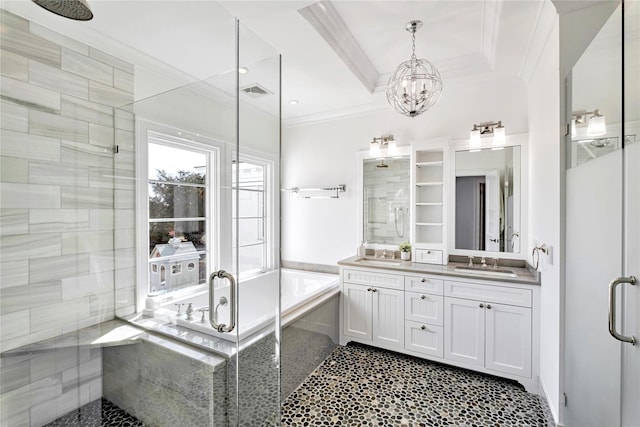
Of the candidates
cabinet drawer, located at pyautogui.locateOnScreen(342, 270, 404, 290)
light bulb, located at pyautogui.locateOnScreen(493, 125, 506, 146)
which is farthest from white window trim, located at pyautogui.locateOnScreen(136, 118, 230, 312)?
light bulb, located at pyautogui.locateOnScreen(493, 125, 506, 146)

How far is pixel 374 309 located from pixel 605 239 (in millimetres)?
1875

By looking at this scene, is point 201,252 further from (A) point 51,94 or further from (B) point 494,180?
(B) point 494,180

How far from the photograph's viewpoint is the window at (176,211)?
1.50 metres

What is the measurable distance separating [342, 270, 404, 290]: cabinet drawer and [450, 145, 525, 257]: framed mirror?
755mm

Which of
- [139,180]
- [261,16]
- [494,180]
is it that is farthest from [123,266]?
[494,180]

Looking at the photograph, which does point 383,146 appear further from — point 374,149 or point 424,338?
point 424,338

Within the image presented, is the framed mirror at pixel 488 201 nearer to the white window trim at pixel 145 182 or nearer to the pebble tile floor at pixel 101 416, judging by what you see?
the white window trim at pixel 145 182

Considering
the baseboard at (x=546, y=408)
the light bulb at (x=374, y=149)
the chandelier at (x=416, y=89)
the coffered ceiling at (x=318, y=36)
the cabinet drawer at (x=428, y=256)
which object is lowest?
the baseboard at (x=546, y=408)

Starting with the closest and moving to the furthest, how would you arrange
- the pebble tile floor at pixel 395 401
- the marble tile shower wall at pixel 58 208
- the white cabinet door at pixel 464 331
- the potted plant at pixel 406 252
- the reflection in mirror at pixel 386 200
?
the marble tile shower wall at pixel 58 208 < the pebble tile floor at pixel 395 401 < the white cabinet door at pixel 464 331 < the potted plant at pixel 406 252 < the reflection in mirror at pixel 386 200

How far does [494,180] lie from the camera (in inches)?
109

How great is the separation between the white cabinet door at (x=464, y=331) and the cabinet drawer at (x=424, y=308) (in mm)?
49

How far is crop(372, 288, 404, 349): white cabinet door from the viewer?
266 centimetres

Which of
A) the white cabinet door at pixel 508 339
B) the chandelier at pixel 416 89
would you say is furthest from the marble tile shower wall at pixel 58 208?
the white cabinet door at pixel 508 339

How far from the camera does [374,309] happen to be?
2.78 m
